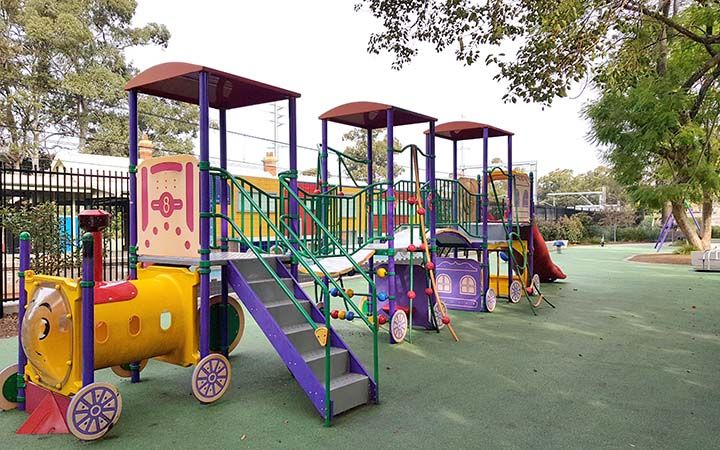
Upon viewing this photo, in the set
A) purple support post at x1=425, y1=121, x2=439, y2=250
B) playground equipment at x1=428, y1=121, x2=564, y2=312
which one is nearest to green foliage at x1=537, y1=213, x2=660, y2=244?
playground equipment at x1=428, y1=121, x2=564, y2=312

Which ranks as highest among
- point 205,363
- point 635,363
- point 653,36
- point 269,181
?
point 653,36

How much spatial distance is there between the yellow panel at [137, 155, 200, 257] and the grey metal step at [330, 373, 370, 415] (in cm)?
165

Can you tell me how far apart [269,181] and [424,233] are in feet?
27.9

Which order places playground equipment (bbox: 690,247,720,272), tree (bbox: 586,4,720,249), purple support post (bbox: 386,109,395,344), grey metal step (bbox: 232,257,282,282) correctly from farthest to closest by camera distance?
playground equipment (bbox: 690,247,720,272) < tree (bbox: 586,4,720,249) < purple support post (bbox: 386,109,395,344) < grey metal step (bbox: 232,257,282,282)

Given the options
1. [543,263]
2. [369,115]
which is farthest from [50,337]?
[543,263]

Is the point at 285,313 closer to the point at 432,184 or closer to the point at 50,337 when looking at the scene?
the point at 50,337

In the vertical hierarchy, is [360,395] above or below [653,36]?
below

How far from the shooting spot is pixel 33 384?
13.4 feet

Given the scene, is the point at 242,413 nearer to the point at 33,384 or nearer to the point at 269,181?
the point at 33,384

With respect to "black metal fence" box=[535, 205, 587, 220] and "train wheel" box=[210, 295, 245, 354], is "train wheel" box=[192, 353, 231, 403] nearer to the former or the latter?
"train wheel" box=[210, 295, 245, 354]

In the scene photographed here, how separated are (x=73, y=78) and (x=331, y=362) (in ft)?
87.5

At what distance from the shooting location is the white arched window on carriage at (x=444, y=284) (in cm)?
928

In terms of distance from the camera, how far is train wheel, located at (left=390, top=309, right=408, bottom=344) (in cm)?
656

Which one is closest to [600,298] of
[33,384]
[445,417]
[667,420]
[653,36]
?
[653,36]
